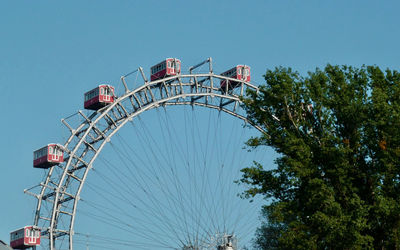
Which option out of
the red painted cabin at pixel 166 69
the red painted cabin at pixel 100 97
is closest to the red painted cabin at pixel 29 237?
the red painted cabin at pixel 100 97

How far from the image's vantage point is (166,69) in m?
75.5

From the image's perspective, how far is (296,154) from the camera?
→ 52.7 metres

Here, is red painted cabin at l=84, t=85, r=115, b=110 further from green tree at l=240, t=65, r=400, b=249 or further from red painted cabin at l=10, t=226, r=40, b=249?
green tree at l=240, t=65, r=400, b=249

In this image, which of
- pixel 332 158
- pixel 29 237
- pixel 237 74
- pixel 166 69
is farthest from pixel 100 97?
pixel 332 158

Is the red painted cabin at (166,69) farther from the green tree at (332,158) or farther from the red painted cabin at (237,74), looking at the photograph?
the green tree at (332,158)

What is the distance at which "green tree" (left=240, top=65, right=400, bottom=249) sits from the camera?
5031 cm

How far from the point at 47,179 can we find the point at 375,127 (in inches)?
1356

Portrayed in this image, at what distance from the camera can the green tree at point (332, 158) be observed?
50.3m

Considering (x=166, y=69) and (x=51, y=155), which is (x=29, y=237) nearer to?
(x=51, y=155)

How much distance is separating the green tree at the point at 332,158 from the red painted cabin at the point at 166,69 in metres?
20.0

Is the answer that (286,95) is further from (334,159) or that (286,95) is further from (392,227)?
(392,227)

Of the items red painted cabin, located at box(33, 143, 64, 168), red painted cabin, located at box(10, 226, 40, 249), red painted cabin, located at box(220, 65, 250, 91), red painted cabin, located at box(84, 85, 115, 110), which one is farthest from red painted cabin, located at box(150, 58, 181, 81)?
red painted cabin, located at box(10, 226, 40, 249)

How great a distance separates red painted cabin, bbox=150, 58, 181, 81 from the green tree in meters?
20.0

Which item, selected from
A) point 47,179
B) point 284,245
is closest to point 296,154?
point 284,245
